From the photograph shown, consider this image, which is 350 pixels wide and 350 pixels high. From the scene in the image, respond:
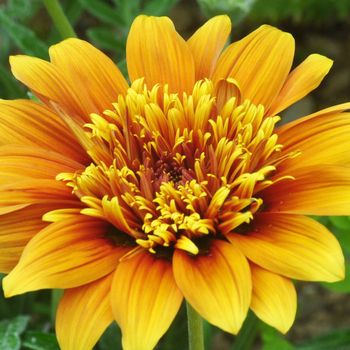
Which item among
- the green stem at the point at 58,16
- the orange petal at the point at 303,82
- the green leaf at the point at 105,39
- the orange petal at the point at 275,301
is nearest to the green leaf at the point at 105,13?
the green leaf at the point at 105,39

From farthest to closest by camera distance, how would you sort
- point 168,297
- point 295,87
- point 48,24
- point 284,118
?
point 48,24, point 284,118, point 295,87, point 168,297

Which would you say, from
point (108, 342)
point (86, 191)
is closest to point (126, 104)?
point (86, 191)

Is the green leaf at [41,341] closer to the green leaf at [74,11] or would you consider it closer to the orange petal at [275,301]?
the orange petal at [275,301]

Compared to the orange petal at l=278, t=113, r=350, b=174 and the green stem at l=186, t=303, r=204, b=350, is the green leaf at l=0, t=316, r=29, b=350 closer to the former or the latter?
the green stem at l=186, t=303, r=204, b=350

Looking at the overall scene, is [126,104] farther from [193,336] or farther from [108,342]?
[108,342]

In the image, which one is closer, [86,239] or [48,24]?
[86,239]

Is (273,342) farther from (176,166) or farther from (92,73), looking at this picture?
(92,73)
